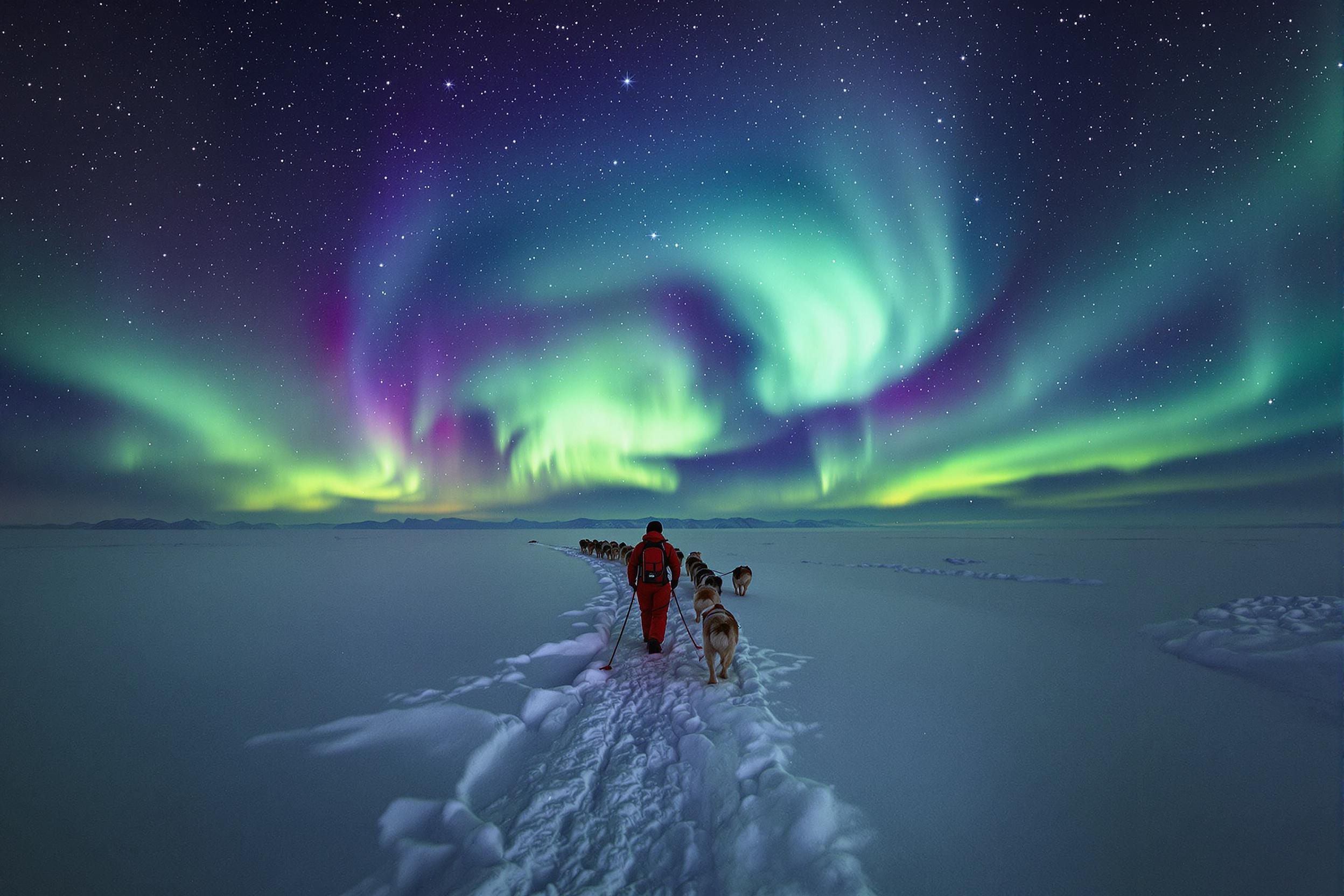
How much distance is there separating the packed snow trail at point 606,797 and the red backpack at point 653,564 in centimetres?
191

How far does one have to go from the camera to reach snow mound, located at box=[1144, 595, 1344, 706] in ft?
19.7

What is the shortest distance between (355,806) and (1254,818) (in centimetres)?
712

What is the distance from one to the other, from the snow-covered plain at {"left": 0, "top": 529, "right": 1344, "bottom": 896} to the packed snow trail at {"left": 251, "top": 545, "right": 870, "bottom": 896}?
26mm

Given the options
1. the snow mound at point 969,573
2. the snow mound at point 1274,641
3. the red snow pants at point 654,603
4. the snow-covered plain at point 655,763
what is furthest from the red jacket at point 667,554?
the snow mound at point 969,573

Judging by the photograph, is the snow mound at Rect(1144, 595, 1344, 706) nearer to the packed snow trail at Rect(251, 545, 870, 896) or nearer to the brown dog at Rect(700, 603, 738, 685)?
the packed snow trail at Rect(251, 545, 870, 896)

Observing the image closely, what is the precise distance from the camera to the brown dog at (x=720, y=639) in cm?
618

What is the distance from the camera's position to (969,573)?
18.6 meters

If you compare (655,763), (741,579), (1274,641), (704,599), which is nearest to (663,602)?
(704,599)

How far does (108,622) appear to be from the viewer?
34.1 ft

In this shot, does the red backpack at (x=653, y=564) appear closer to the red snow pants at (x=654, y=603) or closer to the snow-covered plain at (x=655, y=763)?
the red snow pants at (x=654, y=603)

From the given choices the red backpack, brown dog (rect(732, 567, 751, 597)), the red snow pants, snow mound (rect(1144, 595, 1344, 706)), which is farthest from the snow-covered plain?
brown dog (rect(732, 567, 751, 597))

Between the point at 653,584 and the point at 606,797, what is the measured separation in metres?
4.39

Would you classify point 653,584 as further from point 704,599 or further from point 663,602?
point 704,599

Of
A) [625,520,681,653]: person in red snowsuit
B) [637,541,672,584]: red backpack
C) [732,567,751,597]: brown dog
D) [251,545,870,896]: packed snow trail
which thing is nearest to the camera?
[251,545,870,896]: packed snow trail
